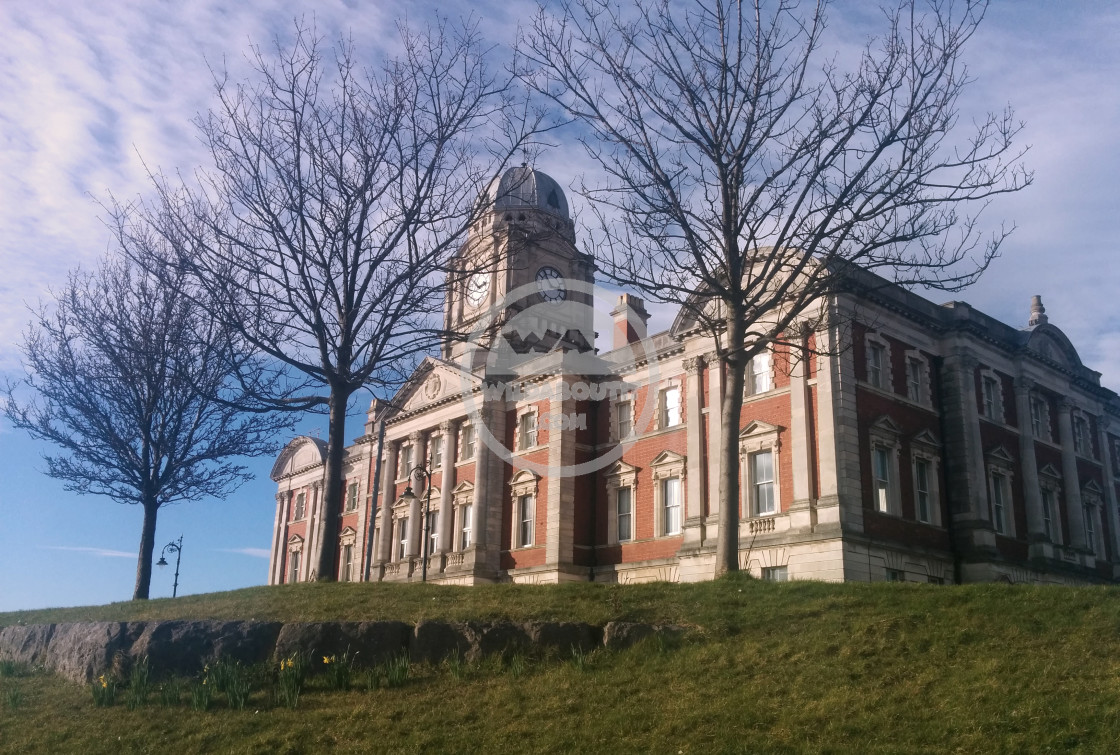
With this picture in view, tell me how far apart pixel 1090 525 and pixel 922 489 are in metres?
10.9

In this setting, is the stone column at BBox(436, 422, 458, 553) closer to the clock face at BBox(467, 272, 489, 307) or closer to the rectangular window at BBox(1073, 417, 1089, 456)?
the clock face at BBox(467, 272, 489, 307)

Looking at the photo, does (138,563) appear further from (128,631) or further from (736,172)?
(736,172)

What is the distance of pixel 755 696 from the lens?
34.6ft

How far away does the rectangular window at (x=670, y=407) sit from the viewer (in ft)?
114

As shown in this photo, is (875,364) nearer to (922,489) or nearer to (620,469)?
(922,489)

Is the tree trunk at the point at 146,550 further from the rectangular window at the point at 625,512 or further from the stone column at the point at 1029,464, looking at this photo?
the stone column at the point at 1029,464

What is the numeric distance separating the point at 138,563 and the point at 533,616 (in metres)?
17.8

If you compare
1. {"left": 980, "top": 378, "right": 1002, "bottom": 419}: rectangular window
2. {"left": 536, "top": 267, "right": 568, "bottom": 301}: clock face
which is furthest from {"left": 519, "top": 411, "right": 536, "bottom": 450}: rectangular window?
{"left": 980, "top": 378, "right": 1002, "bottom": 419}: rectangular window

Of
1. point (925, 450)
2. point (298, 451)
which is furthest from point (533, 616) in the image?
point (298, 451)

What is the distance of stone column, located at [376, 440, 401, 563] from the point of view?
4641 cm

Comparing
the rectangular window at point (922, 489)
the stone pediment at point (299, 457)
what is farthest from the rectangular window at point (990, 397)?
the stone pediment at point (299, 457)

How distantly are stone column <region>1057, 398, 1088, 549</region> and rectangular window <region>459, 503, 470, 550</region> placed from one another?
24154mm

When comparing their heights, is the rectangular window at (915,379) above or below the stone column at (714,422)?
above

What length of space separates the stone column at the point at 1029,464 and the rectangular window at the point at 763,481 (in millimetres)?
10774
